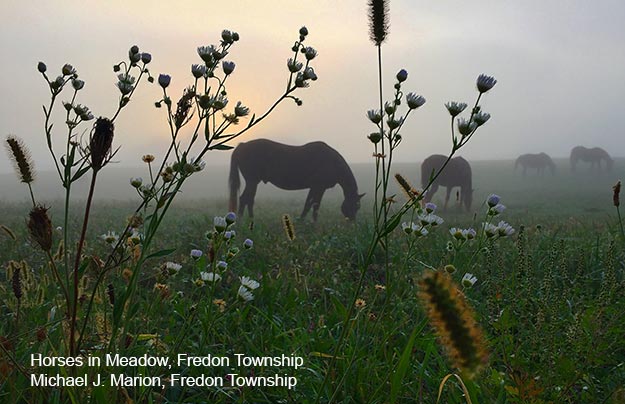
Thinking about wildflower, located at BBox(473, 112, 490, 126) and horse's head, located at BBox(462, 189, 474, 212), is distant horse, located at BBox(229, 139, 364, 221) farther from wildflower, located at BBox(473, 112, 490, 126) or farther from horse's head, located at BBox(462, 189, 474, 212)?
wildflower, located at BBox(473, 112, 490, 126)

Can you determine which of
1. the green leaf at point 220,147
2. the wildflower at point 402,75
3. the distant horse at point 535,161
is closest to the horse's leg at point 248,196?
the wildflower at point 402,75

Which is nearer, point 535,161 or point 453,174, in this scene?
point 453,174

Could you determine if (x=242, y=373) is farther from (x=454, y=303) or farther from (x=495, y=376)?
(x=454, y=303)

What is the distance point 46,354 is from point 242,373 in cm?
105

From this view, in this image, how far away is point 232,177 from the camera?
16.2 m

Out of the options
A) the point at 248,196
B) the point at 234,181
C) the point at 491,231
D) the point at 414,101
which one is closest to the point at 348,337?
the point at 491,231

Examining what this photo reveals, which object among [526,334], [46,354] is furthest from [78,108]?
[526,334]

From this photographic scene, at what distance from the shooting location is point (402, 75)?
262 centimetres

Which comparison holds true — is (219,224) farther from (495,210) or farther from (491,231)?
(495,210)

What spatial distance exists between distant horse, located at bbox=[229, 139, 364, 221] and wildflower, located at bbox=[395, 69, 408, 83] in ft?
43.2

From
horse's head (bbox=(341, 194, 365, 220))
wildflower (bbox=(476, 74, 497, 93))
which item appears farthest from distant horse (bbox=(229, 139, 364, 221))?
wildflower (bbox=(476, 74, 497, 93))

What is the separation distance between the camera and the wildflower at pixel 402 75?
261cm

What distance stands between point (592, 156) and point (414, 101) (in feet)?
218

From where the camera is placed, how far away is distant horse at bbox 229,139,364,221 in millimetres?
16000
